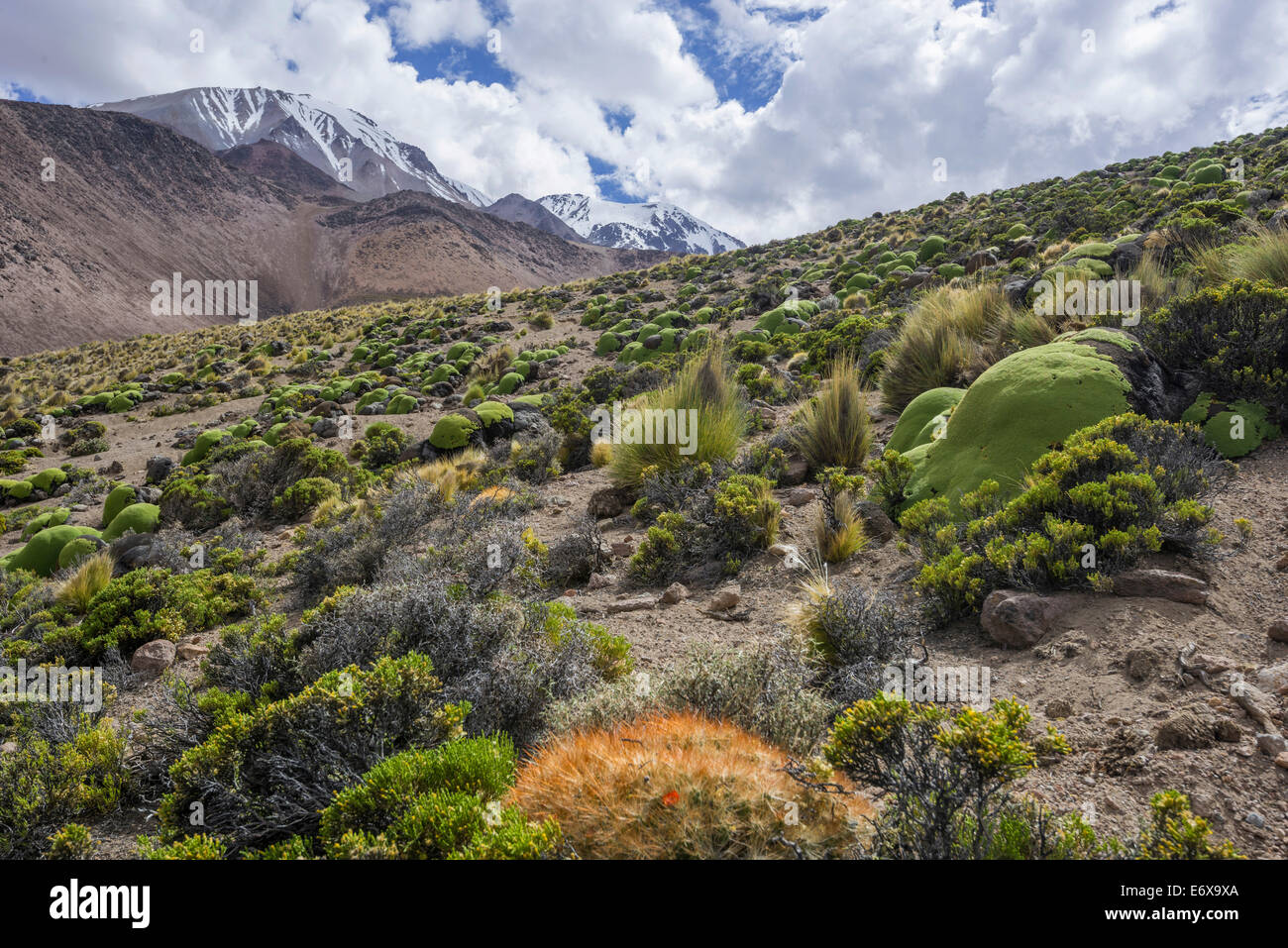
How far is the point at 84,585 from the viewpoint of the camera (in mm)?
6227

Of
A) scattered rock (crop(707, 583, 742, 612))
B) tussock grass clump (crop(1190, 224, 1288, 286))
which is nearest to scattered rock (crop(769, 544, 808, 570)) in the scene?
scattered rock (crop(707, 583, 742, 612))

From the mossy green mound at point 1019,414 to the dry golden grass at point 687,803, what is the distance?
326 centimetres

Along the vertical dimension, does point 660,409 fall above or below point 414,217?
below

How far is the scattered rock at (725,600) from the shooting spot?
4.12m

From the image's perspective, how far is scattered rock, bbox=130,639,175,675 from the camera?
179 inches

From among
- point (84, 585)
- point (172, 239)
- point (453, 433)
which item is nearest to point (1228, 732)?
point (84, 585)

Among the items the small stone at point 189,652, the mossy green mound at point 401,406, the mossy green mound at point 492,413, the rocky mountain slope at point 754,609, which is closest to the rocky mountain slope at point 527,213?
the mossy green mound at point 401,406

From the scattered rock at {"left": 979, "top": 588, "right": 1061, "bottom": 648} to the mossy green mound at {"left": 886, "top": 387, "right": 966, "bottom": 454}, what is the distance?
2.93 meters

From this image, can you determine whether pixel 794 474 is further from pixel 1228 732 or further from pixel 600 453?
pixel 1228 732

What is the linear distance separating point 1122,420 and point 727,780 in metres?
3.82

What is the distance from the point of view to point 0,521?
988cm
